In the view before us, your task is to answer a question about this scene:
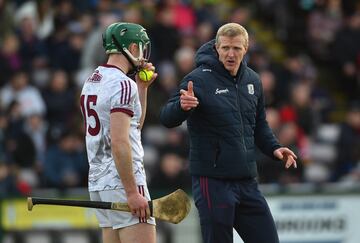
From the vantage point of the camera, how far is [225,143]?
880 cm

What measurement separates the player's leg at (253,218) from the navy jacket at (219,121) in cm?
14

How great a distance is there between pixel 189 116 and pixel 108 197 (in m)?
0.96

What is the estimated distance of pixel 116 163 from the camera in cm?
801

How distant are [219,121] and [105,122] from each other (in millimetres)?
977

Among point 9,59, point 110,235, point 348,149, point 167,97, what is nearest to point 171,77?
point 167,97

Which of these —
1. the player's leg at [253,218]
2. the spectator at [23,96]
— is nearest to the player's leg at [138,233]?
the player's leg at [253,218]

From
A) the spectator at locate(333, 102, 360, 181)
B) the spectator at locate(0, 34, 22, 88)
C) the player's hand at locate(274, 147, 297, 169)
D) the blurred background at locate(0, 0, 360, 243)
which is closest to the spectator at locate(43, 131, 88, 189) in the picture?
the blurred background at locate(0, 0, 360, 243)

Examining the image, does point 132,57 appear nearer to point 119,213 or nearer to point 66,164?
point 119,213

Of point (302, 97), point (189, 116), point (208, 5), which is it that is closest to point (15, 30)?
point (208, 5)

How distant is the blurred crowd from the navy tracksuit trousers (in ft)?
17.0

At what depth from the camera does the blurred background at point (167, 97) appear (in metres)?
13.8

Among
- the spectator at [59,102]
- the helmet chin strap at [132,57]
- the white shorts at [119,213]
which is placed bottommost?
the white shorts at [119,213]

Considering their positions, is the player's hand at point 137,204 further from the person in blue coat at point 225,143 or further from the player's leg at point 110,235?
the person in blue coat at point 225,143

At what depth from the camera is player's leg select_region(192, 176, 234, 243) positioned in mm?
8781
